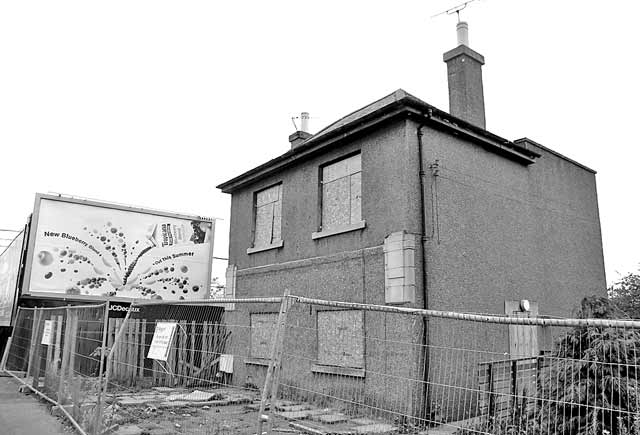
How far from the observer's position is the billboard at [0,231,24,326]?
18.3 metres

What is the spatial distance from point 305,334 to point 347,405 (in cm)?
652

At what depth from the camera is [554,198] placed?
13789mm

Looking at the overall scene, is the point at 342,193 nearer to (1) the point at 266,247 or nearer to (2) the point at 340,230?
(2) the point at 340,230

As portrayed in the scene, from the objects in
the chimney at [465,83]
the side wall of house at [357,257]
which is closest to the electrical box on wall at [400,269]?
the side wall of house at [357,257]

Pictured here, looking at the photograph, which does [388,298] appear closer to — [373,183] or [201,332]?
[373,183]

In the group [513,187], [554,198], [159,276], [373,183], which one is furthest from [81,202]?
[554,198]

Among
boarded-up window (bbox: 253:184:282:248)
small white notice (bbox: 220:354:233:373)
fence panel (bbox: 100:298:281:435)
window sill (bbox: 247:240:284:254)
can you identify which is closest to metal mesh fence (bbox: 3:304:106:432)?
fence panel (bbox: 100:298:281:435)

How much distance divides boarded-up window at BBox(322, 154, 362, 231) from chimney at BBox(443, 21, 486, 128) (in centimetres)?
335

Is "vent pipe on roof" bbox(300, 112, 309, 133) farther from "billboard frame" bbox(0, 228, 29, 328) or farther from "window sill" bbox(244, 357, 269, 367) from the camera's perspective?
"window sill" bbox(244, 357, 269, 367)

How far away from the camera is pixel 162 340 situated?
6863 mm

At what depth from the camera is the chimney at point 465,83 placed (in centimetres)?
1342

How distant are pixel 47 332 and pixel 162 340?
22.0 feet

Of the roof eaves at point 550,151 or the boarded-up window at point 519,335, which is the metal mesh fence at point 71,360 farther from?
the roof eaves at point 550,151

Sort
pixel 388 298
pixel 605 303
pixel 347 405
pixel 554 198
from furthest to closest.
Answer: pixel 554 198 → pixel 388 298 → pixel 605 303 → pixel 347 405
